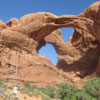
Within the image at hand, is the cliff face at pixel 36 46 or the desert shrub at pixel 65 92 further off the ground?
the cliff face at pixel 36 46

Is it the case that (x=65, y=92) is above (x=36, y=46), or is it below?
below

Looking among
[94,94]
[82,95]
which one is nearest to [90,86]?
[94,94]

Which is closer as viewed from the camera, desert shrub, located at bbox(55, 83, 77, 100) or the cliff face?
desert shrub, located at bbox(55, 83, 77, 100)

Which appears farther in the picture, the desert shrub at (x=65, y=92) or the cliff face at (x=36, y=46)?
the cliff face at (x=36, y=46)

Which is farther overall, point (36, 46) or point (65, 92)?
point (36, 46)

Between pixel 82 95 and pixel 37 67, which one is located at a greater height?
pixel 37 67

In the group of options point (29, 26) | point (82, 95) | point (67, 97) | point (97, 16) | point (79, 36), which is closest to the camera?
point (82, 95)

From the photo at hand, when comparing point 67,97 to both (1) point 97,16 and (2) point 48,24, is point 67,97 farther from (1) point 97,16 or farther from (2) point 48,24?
(2) point 48,24

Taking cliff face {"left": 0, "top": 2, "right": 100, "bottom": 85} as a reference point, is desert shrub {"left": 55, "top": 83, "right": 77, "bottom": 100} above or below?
below

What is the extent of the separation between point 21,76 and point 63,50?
36.8ft

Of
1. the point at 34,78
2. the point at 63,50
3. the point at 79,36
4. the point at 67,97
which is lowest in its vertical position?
the point at 67,97

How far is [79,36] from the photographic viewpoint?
90.3 feet

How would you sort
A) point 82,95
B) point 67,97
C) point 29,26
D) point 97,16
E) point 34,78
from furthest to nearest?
point 29,26
point 34,78
point 97,16
point 67,97
point 82,95

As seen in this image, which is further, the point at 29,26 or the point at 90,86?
the point at 29,26
